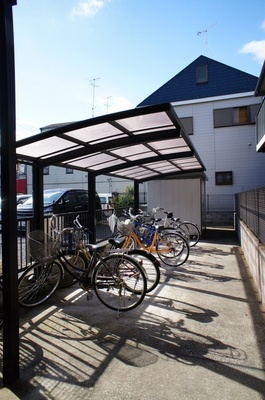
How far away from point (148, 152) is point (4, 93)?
3530 mm

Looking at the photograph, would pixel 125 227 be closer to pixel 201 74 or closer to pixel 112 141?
pixel 112 141

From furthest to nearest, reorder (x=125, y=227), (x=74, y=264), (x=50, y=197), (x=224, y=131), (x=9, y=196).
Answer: (x=224, y=131) → (x=50, y=197) → (x=125, y=227) → (x=74, y=264) → (x=9, y=196)

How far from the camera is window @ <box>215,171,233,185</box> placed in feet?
46.4

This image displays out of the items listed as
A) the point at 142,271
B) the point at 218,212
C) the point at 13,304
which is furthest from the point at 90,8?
the point at 218,212

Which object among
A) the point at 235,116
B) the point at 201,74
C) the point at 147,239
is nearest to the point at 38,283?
the point at 147,239

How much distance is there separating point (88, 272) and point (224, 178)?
11.9 metres

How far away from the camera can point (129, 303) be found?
368 centimetres

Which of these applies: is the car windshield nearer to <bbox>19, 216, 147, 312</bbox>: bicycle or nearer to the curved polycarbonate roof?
the curved polycarbonate roof

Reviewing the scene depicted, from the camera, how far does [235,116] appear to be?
46.1 ft

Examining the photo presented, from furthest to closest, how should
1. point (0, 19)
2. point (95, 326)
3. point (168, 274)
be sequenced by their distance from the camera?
point (168, 274) < point (95, 326) < point (0, 19)

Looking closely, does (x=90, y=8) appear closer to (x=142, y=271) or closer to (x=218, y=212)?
(x=142, y=271)

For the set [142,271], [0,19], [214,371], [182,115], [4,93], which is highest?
[182,115]

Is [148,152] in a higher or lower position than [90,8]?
lower

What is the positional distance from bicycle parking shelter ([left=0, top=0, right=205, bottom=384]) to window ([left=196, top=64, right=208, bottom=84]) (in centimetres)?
946
